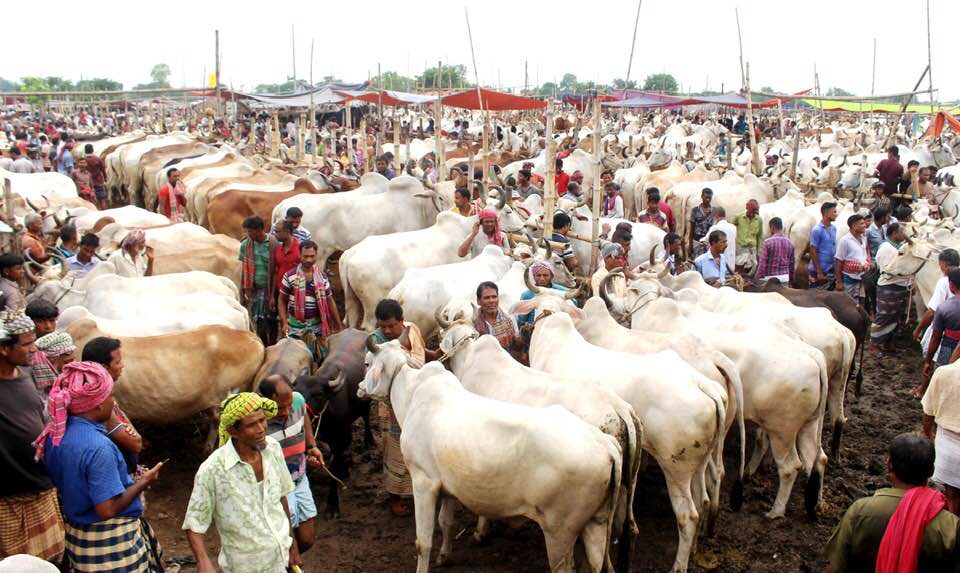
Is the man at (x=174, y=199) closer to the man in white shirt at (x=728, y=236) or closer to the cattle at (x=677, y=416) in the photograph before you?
the man in white shirt at (x=728, y=236)

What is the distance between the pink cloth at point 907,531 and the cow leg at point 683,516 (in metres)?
2.05

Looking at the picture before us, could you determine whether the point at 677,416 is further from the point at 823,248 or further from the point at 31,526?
the point at 823,248

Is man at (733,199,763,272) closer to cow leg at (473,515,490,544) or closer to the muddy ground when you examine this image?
the muddy ground

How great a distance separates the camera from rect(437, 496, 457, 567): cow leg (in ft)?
18.2

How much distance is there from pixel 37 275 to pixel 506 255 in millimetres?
4799

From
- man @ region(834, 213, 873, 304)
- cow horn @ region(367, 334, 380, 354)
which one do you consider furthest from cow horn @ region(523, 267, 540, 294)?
man @ region(834, 213, 873, 304)

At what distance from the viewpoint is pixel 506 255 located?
29.1ft

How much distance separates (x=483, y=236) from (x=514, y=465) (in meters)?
5.02

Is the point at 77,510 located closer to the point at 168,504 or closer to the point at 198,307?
the point at 168,504

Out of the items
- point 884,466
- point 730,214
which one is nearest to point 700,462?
point 884,466

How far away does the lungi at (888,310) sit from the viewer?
32.5 feet

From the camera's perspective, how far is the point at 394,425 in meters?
6.06

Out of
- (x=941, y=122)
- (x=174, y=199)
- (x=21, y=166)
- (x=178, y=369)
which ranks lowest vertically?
(x=178, y=369)

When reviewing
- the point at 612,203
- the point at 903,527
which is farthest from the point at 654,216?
the point at 903,527
